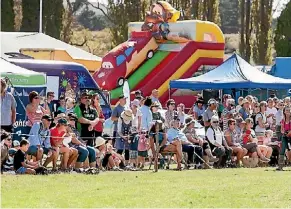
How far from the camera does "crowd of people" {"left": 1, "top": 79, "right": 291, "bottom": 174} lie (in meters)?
17.5

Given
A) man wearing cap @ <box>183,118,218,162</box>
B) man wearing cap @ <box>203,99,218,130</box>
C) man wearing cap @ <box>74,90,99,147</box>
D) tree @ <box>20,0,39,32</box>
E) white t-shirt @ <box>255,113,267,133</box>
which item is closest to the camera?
man wearing cap @ <box>74,90,99,147</box>

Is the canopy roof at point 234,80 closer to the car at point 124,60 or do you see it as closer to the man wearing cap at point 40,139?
the car at point 124,60

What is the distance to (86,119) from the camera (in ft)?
62.8

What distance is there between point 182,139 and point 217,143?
96cm

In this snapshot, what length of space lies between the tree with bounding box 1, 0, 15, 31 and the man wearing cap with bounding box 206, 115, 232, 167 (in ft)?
101

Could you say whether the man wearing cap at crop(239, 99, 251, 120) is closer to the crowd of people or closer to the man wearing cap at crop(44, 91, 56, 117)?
the crowd of people

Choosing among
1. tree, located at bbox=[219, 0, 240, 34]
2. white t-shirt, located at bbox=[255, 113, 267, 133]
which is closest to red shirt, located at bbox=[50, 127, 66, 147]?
white t-shirt, located at bbox=[255, 113, 267, 133]

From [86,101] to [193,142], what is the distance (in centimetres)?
287

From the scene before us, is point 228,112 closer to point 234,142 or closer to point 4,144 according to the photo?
point 234,142

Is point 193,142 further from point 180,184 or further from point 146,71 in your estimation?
point 146,71

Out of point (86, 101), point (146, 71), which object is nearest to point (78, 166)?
point (86, 101)

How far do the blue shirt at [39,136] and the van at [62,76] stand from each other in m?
4.95

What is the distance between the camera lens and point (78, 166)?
18250mm

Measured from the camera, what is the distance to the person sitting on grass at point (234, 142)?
21328 millimetres
